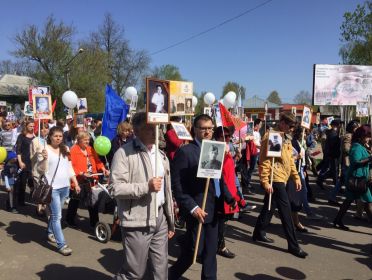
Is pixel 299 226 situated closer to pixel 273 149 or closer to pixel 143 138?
pixel 273 149

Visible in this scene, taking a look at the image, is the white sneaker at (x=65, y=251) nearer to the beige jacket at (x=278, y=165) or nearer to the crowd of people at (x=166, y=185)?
the crowd of people at (x=166, y=185)

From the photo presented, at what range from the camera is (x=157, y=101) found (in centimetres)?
335

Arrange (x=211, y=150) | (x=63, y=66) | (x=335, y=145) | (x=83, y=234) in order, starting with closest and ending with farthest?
(x=211, y=150) → (x=83, y=234) → (x=335, y=145) → (x=63, y=66)

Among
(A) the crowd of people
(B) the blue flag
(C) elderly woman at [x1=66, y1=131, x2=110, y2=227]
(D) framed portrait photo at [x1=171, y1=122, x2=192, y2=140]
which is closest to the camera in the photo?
(A) the crowd of people

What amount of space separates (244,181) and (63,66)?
3572 cm

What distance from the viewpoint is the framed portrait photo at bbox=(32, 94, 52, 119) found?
20.6 ft

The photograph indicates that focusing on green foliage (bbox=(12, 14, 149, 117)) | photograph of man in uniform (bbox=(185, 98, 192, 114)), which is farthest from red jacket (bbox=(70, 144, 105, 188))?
green foliage (bbox=(12, 14, 149, 117))

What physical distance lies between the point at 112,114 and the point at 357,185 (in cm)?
567

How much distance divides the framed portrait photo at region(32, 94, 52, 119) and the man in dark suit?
3604 mm

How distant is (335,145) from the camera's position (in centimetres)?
998

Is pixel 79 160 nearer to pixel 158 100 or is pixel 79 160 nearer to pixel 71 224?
pixel 71 224

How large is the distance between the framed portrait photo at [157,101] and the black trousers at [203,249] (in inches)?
44.2

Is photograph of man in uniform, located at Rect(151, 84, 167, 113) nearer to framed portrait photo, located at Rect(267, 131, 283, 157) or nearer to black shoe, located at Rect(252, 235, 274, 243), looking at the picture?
framed portrait photo, located at Rect(267, 131, 283, 157)

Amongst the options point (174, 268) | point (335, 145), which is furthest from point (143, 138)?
point (335, 145)
